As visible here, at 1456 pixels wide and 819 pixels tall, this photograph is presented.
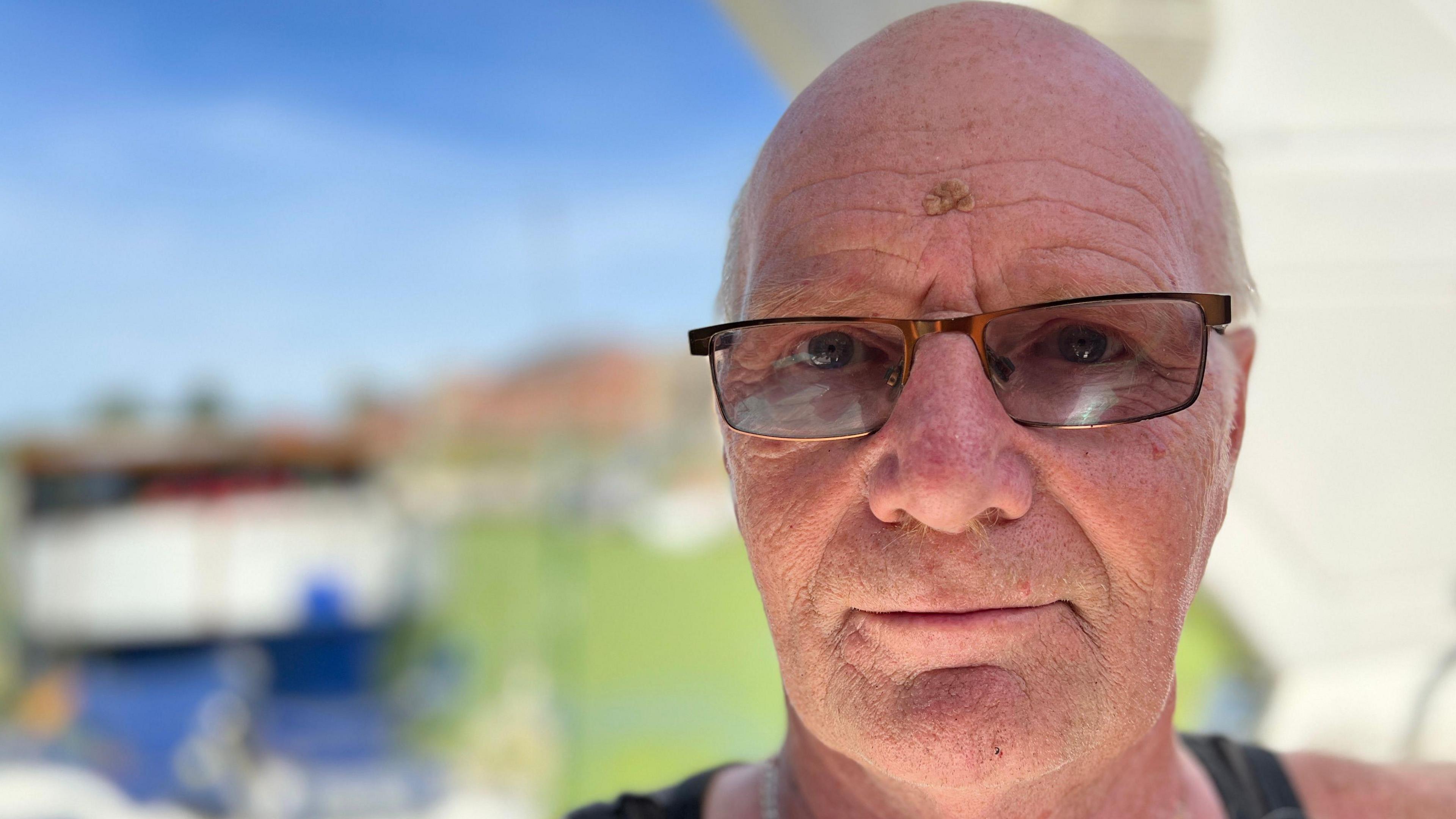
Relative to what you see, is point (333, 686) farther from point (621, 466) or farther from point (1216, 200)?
point (1216, 200)

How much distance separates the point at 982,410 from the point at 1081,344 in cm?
14

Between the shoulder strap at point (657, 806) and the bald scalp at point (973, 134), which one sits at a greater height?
the bald scalp at point (973, 134)

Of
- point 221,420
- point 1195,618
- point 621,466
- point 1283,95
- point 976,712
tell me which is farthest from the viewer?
point 621,466

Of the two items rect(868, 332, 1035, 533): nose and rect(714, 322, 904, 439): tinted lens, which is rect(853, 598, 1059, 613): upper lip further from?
rect(714, 322, 904, 439): tinted lens

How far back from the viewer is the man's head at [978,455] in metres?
0.93

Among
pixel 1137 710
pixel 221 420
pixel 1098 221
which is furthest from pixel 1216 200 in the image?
pixel 221 420

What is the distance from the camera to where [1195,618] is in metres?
2.97

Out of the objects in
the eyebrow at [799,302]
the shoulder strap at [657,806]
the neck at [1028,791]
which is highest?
the eyebrow at [799,302]

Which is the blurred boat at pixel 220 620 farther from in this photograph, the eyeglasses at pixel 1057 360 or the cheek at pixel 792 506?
the eyeglasses at pixel 1057 360

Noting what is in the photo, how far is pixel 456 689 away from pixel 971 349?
753 centimetres

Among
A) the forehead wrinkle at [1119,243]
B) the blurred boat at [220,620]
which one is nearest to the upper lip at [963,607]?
the forehead wrinkle at [1119,243]

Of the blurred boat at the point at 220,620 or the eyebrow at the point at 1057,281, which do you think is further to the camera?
the blurred boat at the point at 220,620

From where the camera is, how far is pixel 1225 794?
135 centimetres

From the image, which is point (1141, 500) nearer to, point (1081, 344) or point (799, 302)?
point (1081, 344)
